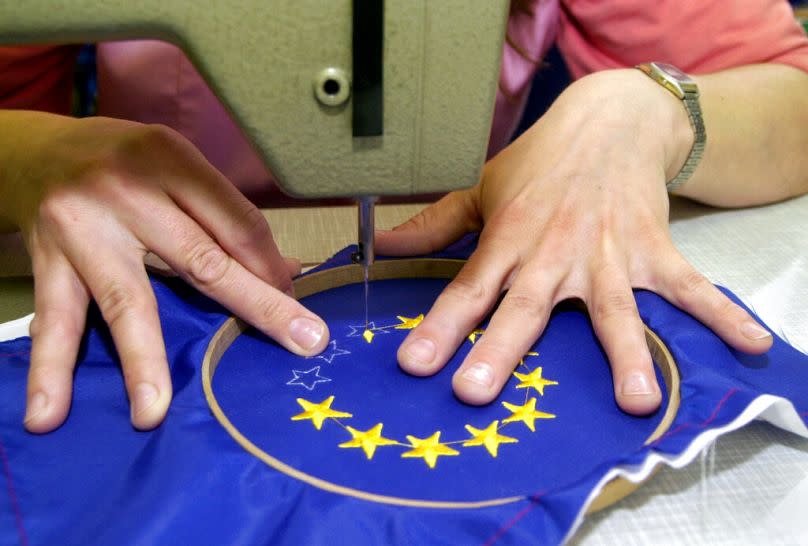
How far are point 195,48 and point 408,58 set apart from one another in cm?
15

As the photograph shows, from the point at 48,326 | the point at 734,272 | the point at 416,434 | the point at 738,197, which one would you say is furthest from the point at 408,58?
the point at 738,197

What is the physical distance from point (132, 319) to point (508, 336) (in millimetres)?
337

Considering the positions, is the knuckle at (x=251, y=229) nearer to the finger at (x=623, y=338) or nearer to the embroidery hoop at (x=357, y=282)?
the embroidery hoop at (x=357, y=282)

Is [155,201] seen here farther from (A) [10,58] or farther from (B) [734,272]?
(B) [734,272]

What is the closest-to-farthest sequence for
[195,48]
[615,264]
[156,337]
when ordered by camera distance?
[195,48], [156,337], [615,264]

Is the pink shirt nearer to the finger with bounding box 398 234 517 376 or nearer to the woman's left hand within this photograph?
the woman's left hand

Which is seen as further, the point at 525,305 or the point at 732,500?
the point at 525,305

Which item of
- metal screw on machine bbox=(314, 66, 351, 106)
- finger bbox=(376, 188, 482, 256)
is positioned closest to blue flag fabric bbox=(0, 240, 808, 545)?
finger bbox=(376, 188, 482, 256)

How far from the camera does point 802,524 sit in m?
0.55

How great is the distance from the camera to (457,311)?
2.41 feet

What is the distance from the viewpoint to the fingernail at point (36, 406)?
0.60m

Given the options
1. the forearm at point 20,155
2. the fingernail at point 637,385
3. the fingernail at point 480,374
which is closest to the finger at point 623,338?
the fingernail at point 637,385

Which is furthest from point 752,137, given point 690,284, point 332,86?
point 332,86

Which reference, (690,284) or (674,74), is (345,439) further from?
(674,74)
